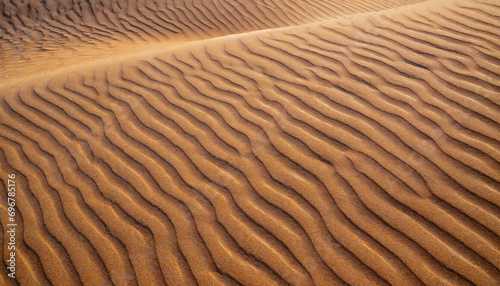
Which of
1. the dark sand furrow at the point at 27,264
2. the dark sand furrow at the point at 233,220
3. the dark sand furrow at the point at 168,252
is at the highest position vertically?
the dark sand furrow at the point at 233,220

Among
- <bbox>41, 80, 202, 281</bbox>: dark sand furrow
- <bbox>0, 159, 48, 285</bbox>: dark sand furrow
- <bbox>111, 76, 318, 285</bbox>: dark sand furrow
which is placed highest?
<bbox>111, 76, 318, 285</bbox>: dark sand furrow

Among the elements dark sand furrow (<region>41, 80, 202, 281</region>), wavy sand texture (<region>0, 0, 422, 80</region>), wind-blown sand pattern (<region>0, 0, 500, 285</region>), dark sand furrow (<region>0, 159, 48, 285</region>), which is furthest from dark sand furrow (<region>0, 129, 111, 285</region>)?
wavy sand texture (<region>0, 0, 422, 80</region>)

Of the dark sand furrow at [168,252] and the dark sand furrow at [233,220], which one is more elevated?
the dark sand furrow at [233,220]

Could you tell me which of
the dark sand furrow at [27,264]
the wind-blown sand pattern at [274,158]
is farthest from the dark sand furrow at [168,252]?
the dark sand furrow at [27,264]

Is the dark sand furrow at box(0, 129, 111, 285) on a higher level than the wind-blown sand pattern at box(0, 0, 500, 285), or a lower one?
lower

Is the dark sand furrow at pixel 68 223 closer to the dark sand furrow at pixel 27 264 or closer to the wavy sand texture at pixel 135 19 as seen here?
the dark sand furrow at pixel 27 264

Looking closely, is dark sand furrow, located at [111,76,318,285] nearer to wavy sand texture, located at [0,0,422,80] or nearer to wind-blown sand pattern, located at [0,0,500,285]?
wind-blown sand pattern, located at [0,0,500,285]

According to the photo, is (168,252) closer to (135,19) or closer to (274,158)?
(274,158)

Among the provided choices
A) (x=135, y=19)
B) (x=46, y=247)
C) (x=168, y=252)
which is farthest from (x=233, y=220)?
(x=135, y=19)
